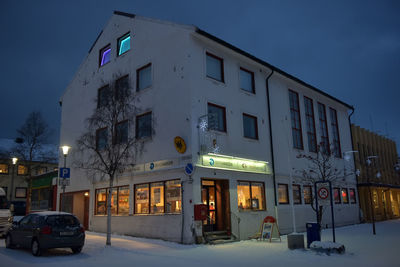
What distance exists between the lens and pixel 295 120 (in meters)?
24.2

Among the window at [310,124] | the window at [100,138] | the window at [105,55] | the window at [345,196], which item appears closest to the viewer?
the window at [100,138]

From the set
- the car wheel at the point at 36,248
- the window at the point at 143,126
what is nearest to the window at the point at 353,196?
the window at the point at 143,126

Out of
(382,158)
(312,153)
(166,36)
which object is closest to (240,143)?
(166,36)

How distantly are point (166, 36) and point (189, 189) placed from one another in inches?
332

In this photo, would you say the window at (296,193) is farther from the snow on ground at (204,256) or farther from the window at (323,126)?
the snow on ground at (204,256)

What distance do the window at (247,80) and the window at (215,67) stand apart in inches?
64.0

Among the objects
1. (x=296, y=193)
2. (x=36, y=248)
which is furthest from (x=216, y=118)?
(x=36, y=248)

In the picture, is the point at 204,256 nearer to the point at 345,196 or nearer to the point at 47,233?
the point at 47,233

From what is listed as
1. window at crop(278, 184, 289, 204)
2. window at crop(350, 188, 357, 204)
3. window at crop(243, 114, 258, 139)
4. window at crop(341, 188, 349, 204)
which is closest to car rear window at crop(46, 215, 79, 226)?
window at crop(243, 114, 258, 139)

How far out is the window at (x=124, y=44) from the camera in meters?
22.0

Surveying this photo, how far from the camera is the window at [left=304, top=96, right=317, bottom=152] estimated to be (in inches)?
996

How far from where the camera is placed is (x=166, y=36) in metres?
19.0

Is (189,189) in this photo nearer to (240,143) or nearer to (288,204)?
(240,143)

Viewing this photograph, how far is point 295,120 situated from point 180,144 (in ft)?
35.3
